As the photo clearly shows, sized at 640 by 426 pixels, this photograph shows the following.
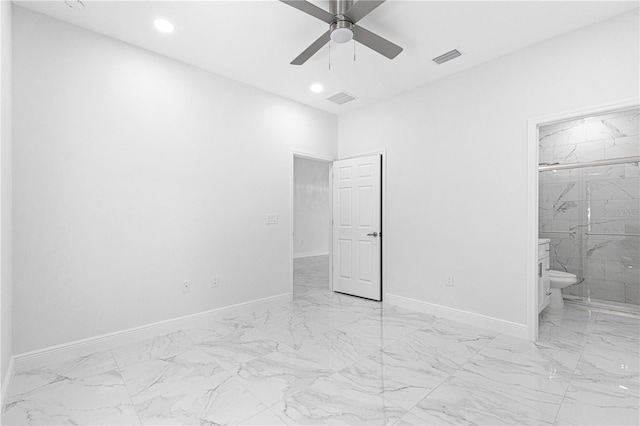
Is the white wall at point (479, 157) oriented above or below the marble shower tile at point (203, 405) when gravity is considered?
above

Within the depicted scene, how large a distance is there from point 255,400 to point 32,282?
81.6 inches

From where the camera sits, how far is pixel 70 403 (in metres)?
1.98

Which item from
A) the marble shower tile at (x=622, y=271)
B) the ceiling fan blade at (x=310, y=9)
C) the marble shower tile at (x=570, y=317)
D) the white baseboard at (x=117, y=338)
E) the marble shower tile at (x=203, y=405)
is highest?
the ceiling fan blade at (x=310, y=9)

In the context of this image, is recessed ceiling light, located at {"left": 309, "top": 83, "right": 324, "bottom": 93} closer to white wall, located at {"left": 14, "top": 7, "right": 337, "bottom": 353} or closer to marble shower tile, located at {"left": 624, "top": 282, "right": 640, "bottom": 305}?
white wall, located at {"left": 14, "top": 7, "right": 337, "bottom": 353}

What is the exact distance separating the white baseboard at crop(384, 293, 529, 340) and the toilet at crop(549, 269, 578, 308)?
4.26 ft

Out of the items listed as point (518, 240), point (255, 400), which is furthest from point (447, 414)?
point (518, 240)

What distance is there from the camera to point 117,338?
2838 millimetres

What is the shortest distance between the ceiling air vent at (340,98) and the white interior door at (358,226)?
0.84 m

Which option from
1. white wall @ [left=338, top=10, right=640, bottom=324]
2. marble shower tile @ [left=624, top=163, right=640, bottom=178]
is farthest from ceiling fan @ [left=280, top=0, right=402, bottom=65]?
marble shower tile @ [left=624, top=163, right=640, bottom=178]

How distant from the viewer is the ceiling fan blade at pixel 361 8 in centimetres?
201

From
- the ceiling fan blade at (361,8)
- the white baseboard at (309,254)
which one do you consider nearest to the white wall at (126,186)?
the ceiling fan blade at (361,8)

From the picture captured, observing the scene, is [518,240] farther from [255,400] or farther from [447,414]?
[255,400]

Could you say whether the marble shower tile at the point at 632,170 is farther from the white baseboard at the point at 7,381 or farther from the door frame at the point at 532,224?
the white baseboard at the point at 7,381

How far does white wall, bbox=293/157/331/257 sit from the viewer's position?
8.49 m
